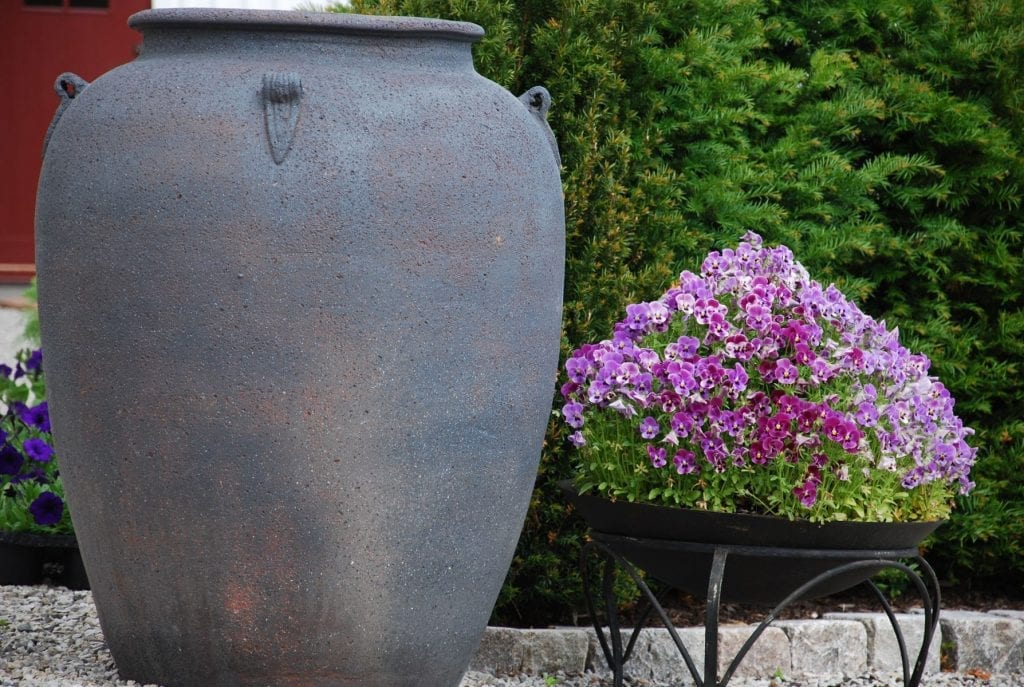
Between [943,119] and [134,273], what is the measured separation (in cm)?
256

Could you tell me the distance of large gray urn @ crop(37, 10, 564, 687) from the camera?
218 centimetres

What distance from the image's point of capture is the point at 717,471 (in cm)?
259

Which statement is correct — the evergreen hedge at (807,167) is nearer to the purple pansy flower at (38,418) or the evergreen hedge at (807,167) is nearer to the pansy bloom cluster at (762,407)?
the pansy bloom cluster at (762,407)

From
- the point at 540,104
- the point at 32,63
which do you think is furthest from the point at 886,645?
the point at 32,63

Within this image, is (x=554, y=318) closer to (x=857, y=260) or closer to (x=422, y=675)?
(x=422, y=675)

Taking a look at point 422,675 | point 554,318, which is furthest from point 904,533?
point 422,675

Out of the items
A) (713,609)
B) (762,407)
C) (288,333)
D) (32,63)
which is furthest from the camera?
(32,63)

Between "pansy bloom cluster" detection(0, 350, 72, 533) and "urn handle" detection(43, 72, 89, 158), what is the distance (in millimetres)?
1088

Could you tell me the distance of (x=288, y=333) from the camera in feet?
7.15

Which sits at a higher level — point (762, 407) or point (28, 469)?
point (762, 407)

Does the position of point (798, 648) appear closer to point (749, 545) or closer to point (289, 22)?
point (749, 545)

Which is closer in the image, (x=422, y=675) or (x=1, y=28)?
(x=422, y=675)

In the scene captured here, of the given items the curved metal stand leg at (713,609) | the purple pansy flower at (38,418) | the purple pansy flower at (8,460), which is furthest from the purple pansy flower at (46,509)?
the curved metal stand leg at (713,609)

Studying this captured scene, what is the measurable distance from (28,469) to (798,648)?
2.35 meters
